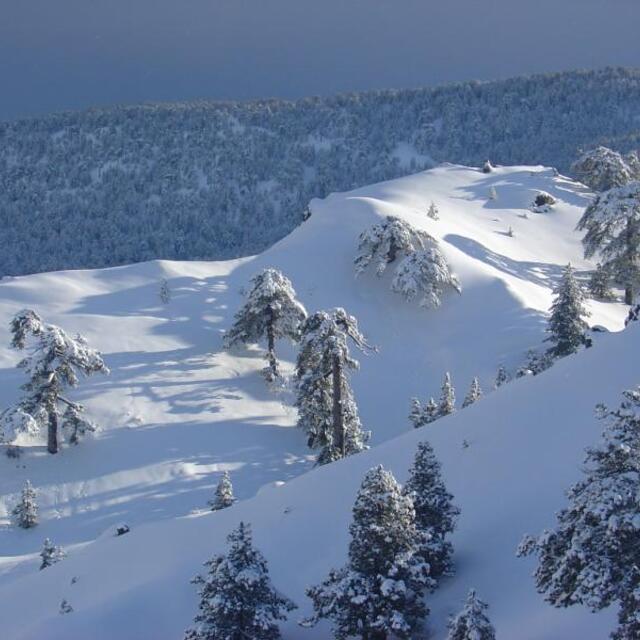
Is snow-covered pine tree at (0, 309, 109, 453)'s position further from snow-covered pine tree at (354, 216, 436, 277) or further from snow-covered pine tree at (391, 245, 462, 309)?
snow-covered pine tree at (354, 216, 436, 277)

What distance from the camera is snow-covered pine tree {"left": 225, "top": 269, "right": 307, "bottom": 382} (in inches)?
1639

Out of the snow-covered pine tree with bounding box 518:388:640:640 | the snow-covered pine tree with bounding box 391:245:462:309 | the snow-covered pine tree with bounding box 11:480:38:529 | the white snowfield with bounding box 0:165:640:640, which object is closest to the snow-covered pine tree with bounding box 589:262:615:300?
the white snowfield with bounding box 0:165:640:640

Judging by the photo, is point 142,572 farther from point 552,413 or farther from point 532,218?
point 532,218

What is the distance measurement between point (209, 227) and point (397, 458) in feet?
512

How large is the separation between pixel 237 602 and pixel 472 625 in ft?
14.8

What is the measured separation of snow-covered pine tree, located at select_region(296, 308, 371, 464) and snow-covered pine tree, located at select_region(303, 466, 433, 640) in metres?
18.6

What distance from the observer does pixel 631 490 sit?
32.5 ft

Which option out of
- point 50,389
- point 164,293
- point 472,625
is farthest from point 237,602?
point 164,293

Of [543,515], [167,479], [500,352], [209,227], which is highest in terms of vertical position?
[543,515]

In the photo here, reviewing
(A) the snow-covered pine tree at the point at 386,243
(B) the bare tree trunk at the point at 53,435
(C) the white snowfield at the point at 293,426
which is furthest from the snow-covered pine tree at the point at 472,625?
(A) the snow-covered pine tree at the point at 386,243

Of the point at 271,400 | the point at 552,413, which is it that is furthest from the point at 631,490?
the point at 271,400


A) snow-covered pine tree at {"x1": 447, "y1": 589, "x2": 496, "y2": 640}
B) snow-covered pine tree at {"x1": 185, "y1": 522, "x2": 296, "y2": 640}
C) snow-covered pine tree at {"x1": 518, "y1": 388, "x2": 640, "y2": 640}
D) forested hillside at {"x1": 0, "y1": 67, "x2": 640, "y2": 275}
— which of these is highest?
snow-covered pine tree at {"x1": 518, "y1": 388, "x2": 640, "y2": 640}

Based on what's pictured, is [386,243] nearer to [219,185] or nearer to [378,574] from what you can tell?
[378,574]

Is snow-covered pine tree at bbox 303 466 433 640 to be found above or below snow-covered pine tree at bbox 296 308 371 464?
above
